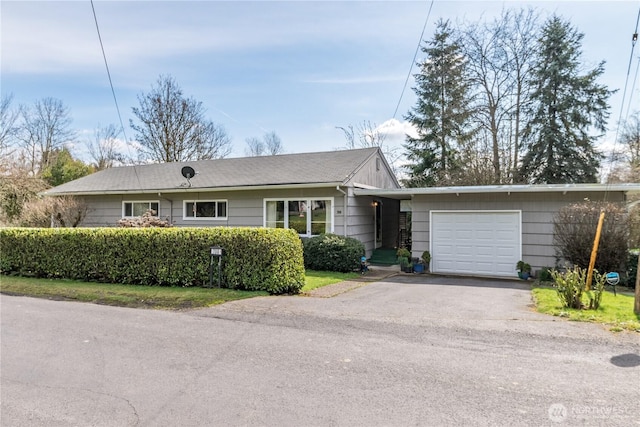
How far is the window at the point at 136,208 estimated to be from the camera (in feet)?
53.8

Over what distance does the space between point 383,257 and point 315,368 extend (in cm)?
1098

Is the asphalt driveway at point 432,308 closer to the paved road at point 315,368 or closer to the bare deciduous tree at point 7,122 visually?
the paved road at point 315,368

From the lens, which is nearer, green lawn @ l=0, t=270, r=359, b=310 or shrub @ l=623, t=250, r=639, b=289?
green lawn @ l=0, t=270, r=359, b=310

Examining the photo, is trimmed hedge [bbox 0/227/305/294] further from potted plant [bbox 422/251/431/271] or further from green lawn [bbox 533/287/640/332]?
potted plant [bbox 422/251/431/271]

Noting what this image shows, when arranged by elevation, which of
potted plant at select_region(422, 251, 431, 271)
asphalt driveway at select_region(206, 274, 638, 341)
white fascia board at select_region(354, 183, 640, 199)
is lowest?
asphalt driveway at select_region(206, 274, 638, 341)

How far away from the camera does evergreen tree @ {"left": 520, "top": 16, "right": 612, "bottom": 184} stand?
20.8 metres

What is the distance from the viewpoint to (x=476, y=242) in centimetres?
1190

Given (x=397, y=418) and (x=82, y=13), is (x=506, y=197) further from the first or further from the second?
(x=82, y=13)

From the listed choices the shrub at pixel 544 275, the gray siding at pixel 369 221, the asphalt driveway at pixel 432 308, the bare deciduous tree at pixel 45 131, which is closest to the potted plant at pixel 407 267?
the gray siding at pixel 369 221

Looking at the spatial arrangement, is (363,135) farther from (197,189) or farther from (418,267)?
(418,267)

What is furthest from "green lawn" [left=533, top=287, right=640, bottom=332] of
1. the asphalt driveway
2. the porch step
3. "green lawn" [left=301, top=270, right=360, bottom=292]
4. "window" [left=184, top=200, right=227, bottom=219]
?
"window" [left=184, top=200, right=227, bottom=219]

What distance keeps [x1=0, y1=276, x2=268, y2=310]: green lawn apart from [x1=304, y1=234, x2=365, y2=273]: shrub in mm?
4156

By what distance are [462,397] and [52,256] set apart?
1139cm

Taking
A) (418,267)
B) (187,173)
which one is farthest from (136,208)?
(418,267)
